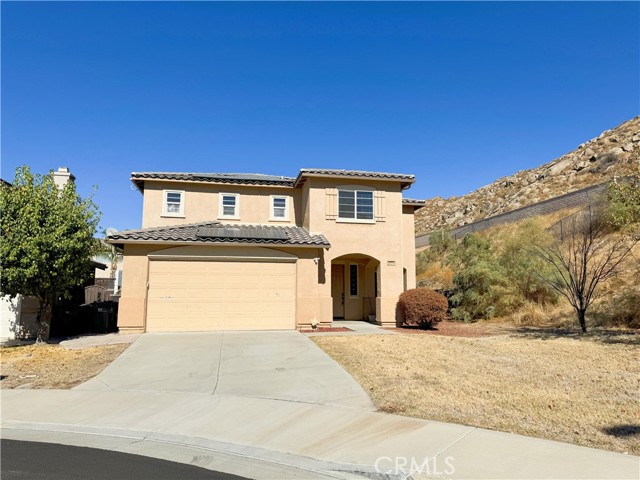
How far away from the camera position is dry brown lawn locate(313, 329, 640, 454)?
21.4 feet

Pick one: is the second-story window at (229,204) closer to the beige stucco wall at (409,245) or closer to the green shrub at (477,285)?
the beige stucco wall at (409,245)

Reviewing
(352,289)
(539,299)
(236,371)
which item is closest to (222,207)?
(352,289)

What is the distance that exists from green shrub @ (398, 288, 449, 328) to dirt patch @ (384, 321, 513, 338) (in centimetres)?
40

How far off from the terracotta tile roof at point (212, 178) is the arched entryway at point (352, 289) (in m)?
4.71

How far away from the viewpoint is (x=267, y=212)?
20891 millimetres

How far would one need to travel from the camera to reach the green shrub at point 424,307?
58.3 feet

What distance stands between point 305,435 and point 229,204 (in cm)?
1533

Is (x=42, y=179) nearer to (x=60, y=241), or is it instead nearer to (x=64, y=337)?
(x=60, y=241)

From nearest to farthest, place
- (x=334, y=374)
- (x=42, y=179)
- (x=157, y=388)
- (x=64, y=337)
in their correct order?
(x=157, y=388)
(x=334, y=374)
(x=42, y=179)
(x=64, y=337)

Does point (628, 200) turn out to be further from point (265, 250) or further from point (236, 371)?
point (236, 371)

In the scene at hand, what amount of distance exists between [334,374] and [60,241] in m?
10.2

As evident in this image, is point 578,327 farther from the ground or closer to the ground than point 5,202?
closer to the ground

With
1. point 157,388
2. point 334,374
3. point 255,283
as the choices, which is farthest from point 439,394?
point 255,283

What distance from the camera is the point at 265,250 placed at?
1712cm
